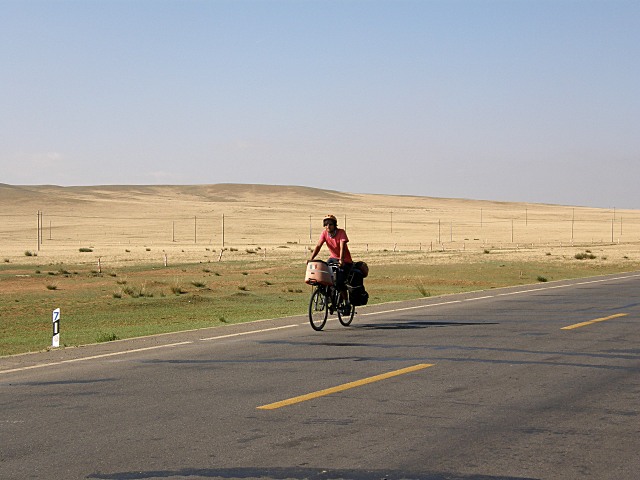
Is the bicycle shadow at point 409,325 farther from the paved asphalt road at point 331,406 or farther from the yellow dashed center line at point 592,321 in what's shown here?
the yellow dashed center line at point 592,321

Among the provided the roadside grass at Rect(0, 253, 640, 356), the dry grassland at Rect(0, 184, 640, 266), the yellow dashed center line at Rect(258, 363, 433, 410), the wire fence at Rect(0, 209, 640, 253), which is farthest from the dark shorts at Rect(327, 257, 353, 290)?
the wire fence at Rect(0, 209, 640, 253)

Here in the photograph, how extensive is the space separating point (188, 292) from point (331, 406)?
23953 millimetres

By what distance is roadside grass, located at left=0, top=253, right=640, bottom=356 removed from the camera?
2175cm

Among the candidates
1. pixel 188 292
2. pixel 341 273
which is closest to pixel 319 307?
pixel 341 273

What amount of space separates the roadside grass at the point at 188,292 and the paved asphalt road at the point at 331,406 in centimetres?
431

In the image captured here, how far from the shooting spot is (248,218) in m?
145

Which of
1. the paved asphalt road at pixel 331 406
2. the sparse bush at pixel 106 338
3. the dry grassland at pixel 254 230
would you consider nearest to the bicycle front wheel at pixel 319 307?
the paved asphalt road at pixel 331 406

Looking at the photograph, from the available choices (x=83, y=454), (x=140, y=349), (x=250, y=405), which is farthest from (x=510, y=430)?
(x=140, y=349)

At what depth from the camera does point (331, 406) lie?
31.7 ft

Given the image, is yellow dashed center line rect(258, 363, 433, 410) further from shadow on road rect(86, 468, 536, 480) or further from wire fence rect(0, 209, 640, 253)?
wire fence rect(0, 209, 640, 253)

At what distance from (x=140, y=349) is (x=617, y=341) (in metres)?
7.75

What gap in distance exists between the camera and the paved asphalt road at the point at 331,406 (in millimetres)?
7398

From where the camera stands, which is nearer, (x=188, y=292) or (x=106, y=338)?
(x=106, y=338)

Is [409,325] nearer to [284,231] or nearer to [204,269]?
[204,269]
